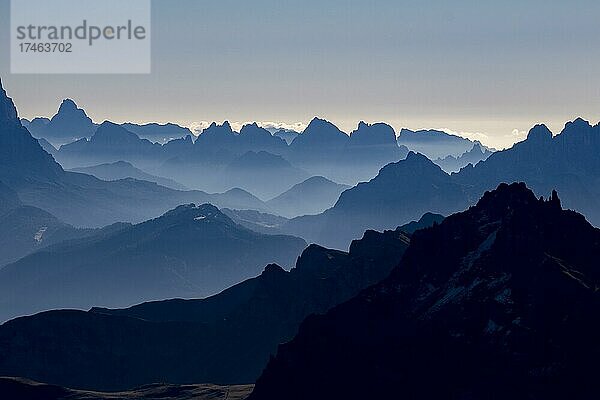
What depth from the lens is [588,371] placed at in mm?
199250

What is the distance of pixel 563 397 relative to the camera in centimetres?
19825

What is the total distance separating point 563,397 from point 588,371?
7.02 meters
